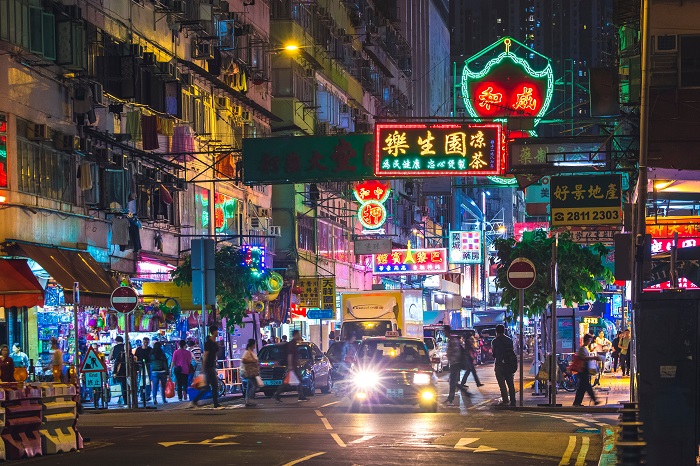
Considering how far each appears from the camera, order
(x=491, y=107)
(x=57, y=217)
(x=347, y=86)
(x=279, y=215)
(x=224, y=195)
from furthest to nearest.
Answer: (x=347, y=86) < (x=279, y=215) < (x=224, y=195) < (x=491, y=107) < (x=57, y=217)

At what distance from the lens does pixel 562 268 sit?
1628 inches

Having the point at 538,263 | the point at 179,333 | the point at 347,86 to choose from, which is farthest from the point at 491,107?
the point at 347,86

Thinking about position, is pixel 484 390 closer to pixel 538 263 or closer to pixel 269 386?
pixel 538 263

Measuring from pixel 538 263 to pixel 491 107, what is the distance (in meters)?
7.51

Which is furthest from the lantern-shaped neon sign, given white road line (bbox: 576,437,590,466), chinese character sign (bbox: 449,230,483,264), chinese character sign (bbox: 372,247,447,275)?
white road line (bbox: 576,437,590,466)

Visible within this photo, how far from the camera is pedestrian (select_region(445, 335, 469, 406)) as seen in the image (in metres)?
32.2

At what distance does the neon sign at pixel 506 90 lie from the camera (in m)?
36.2

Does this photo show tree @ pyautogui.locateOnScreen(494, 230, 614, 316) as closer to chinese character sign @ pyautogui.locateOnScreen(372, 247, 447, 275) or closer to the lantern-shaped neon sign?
the lantern-shaped neon sign

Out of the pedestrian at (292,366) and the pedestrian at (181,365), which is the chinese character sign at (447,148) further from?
the pedestrian at (181,365)

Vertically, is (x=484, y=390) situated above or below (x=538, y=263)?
below

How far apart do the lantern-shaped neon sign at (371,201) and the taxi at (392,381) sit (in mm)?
35253

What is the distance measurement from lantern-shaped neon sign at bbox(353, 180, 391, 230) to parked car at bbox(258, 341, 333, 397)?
86.8 feet

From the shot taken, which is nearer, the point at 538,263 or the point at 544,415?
the point at 544,415

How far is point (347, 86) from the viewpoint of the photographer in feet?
240
